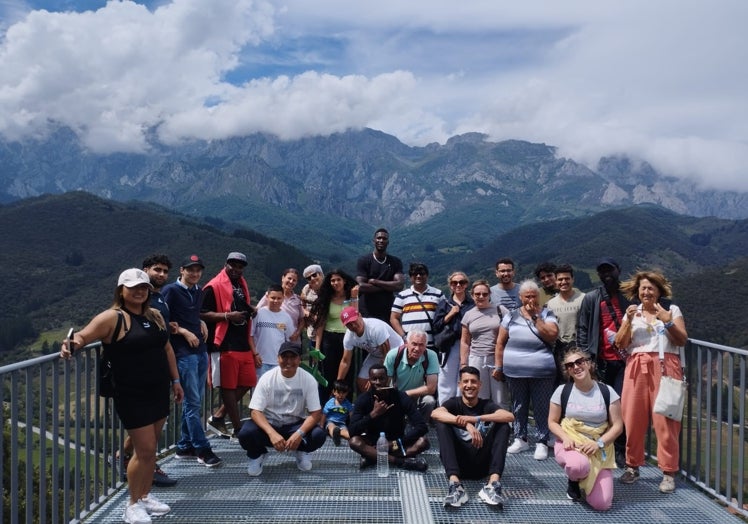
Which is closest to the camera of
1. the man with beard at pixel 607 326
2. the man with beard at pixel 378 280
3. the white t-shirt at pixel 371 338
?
the man with beard at pixel 607 326

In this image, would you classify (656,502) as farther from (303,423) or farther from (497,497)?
(303,423)

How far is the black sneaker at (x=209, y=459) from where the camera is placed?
552 centimetres

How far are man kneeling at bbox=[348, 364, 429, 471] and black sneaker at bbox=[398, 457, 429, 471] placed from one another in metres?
0.06

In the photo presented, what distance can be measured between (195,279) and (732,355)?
5002 mm

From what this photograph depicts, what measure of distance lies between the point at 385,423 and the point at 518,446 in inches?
60.9

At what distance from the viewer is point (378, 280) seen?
24.0 feet

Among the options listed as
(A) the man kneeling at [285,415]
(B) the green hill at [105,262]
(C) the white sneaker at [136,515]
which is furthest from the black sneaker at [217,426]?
(B) the green hill at [105,262]

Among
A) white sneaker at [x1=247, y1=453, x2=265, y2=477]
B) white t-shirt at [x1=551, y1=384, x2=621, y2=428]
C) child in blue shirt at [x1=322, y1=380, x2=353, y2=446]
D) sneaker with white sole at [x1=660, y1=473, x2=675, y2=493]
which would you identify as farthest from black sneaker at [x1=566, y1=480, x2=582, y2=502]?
white sneaker at [x1=247, y1=453, x2=265, y2=477]

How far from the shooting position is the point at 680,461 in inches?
207

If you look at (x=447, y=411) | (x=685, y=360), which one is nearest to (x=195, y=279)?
(x=447, y=411)


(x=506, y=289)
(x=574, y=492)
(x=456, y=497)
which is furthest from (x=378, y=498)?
(x=506, y=289)

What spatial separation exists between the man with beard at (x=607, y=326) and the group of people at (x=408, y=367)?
0.01m

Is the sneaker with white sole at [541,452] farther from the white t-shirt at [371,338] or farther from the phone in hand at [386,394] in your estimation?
the white t-shirt at [371,338]

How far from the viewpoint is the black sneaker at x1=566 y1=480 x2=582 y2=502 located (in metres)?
4.67
